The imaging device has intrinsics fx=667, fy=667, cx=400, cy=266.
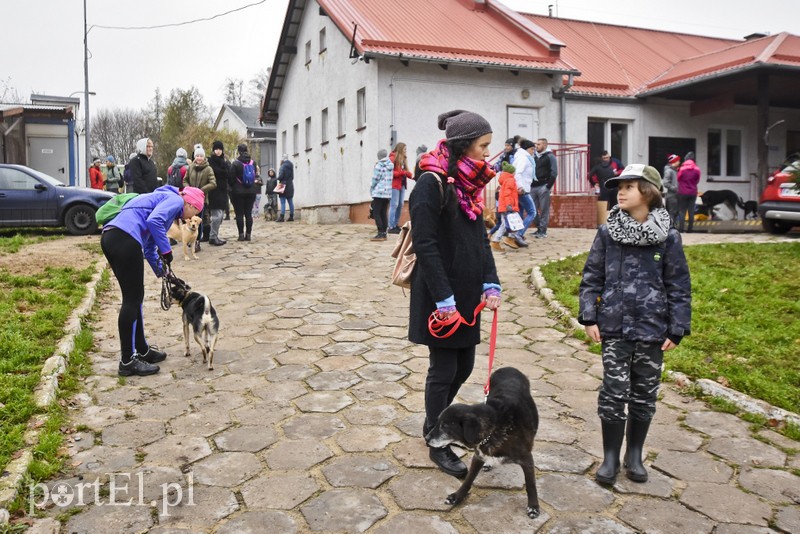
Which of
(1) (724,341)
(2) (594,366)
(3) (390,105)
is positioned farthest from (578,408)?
(3) (390,105)

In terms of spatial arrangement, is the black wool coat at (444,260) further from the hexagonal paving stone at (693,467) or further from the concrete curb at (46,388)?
the concrete curb at (46,388)

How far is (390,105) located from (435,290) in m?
15.0

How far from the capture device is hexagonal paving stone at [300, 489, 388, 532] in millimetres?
3348

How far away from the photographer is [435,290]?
366 centimetres

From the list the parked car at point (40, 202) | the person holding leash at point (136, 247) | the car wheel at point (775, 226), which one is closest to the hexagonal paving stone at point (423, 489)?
the person holding leash at point (136, 247)

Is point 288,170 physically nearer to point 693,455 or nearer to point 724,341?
point 724,341

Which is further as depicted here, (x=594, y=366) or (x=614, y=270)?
(x=594, y=366)

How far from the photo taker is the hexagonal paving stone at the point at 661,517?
336 centimetres

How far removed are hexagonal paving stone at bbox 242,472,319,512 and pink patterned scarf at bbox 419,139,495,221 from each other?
1795 millimetres

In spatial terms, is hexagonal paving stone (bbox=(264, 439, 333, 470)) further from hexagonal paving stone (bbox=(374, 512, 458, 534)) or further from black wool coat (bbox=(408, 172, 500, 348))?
black wool coat (bbox=(408, 172, 500, 348))

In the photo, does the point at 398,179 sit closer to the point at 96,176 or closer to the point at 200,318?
the point at 200,318

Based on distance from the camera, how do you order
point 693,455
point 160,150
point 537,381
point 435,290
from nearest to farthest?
point 435,290 → point 693,455 → point 537,381 → point 160,150

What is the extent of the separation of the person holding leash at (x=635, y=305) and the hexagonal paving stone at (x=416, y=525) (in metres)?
1.05

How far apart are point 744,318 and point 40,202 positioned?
47.0ft
